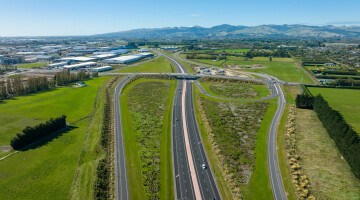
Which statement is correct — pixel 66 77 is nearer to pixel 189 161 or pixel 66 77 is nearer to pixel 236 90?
pixel 236 90

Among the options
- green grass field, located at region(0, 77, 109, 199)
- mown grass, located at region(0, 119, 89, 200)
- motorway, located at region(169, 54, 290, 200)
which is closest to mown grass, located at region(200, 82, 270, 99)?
motorway, located at region(169, 54, 290, 200)

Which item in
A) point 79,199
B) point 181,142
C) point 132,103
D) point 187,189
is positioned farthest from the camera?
point 132,103

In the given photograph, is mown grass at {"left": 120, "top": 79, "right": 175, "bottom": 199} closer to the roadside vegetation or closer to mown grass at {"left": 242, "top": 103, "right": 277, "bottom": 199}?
mown grass at {"left": 242, "top": 103, "right": 277, "bottom": 199}

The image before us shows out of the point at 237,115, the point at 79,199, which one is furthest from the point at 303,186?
the point at 79,199

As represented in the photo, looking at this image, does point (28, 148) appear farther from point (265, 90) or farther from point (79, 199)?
point (265, 90)

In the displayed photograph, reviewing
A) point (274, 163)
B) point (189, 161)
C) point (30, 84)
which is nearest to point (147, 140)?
point (189, 161)

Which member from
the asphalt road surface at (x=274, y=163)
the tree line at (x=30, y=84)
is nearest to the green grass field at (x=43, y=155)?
the tree line at (x=30, y=84)

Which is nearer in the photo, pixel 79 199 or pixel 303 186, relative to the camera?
pixel 79 199
